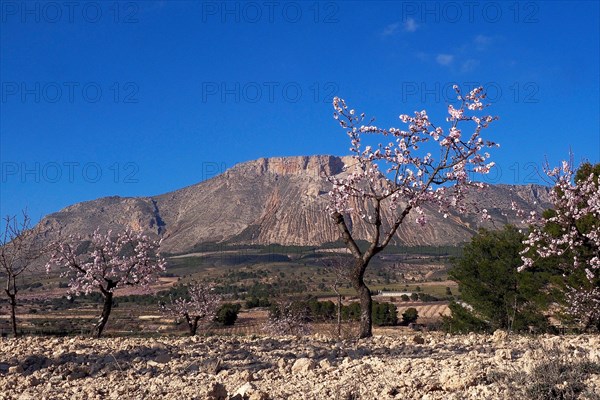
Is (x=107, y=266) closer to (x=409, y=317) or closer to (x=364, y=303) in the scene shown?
(x=364, y=303)

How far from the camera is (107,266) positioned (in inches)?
870

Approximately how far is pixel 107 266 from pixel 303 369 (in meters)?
14.9

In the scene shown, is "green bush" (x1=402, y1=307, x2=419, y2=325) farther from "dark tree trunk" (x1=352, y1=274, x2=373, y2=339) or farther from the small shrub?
the small shrub

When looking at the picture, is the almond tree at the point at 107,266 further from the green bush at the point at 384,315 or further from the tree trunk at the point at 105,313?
the green bush at the point at 384,315

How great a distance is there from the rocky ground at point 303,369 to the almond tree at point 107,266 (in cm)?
661

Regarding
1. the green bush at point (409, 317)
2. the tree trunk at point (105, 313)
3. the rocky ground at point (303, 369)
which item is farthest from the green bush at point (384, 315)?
the rocky ground at point (303, 369)

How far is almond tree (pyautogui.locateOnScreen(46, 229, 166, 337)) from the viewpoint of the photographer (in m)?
20.6

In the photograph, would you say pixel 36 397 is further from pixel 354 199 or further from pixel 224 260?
pixel 224 260

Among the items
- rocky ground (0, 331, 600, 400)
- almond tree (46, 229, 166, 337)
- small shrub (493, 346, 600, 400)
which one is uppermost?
almond tree (46, 229, 166, 337)

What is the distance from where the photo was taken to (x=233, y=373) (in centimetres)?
957

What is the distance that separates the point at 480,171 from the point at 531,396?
28.5 ft

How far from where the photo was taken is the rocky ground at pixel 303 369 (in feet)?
22.8

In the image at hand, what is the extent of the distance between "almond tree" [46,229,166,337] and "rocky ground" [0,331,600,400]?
21.7ft

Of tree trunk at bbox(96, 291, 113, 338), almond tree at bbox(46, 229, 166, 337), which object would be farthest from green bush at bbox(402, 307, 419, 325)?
tree trunk at bbox(96, 291, 113, 338)
